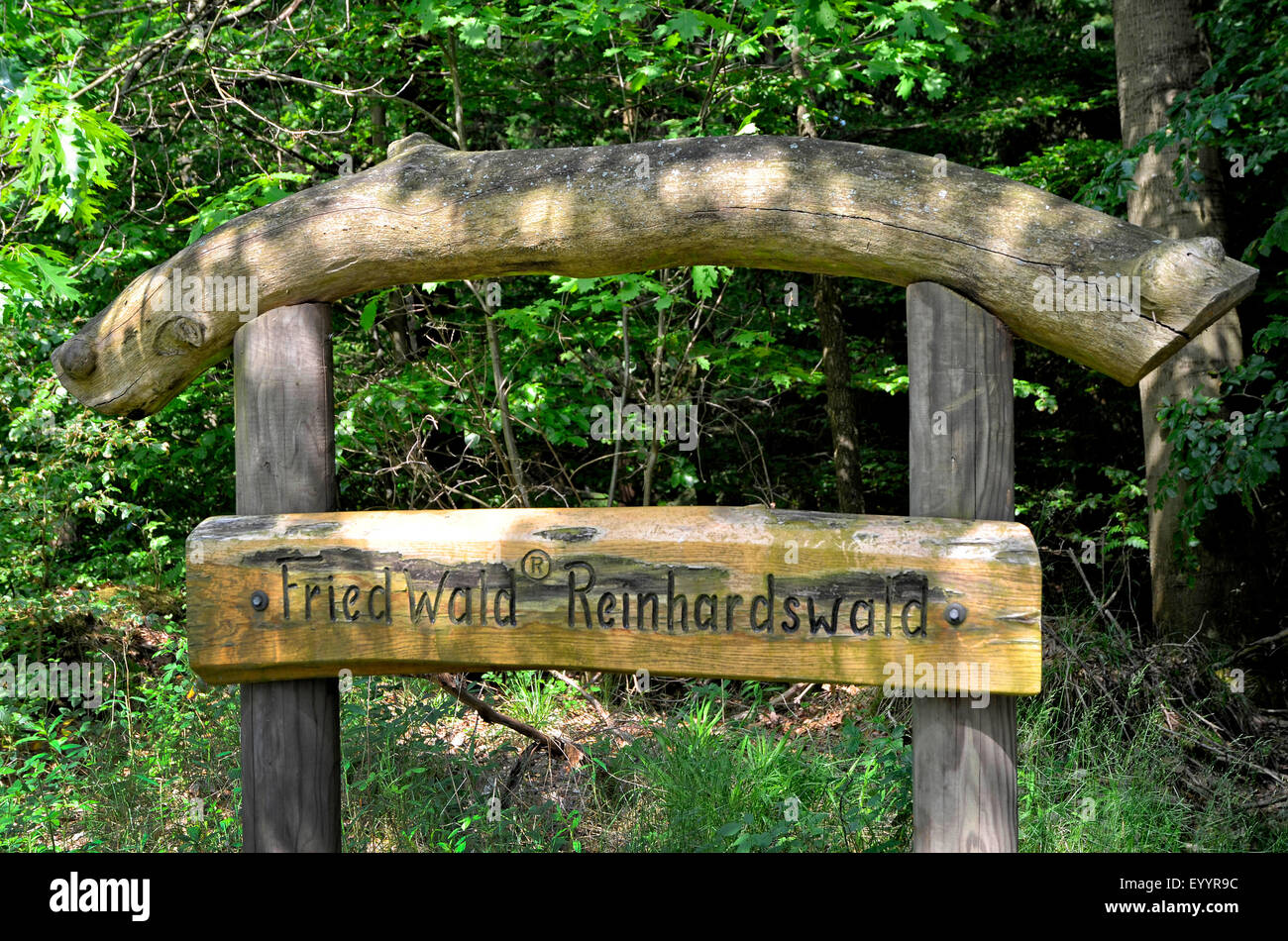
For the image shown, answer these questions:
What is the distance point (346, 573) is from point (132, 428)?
441 centimetres

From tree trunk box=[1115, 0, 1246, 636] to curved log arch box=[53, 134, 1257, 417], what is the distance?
419 cm

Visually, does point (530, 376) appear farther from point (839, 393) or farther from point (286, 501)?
point (286, 501)

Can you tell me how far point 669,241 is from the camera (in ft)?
8.88

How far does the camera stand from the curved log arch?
244cm

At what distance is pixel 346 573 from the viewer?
280 cm

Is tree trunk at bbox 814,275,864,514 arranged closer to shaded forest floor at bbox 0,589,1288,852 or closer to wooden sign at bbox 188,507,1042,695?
shaded forest floor at bbox 0,589,1288,852

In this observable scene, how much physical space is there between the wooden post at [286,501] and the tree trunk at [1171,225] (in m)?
5.12

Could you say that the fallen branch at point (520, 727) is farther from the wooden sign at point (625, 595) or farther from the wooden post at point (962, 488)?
the wooden post at point (962, 488)

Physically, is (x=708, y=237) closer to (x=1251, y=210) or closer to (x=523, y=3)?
(x=523, y=3)

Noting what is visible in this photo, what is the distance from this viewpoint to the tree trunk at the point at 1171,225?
6121mm

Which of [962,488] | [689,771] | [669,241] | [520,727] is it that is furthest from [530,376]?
[962,488]

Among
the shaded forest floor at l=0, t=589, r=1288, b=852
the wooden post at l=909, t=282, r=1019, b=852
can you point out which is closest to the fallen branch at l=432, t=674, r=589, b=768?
the shaded forest floor at l=0, t=589, r=1288, b=852

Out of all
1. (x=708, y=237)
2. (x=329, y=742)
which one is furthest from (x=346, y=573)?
(x=708, y=237)

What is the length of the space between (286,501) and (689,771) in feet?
7.30
